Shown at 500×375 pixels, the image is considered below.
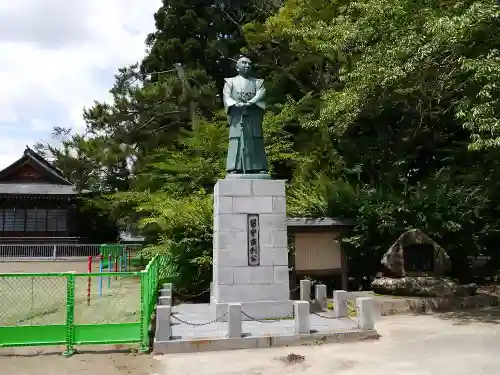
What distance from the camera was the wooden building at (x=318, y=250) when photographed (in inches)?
525

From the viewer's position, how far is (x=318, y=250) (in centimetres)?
1367

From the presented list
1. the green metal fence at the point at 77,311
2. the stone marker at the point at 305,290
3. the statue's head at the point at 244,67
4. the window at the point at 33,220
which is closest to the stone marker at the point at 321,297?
the stone marker at the point at 305,290

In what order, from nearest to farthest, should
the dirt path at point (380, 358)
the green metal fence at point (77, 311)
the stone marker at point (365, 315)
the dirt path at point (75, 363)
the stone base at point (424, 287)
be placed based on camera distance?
the dirt path at point (380, 358) < the dirt path at point (75, 363) < the green metal fence at point (77, 311) < the stone marker at point (365, 315) < the stone base at point (424, 287)

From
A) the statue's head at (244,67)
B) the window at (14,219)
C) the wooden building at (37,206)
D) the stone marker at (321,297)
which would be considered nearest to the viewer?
the statue's head at (244,67)

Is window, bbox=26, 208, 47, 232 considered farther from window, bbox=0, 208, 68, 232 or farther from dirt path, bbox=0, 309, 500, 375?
dirt path, bbox=0, 309, 500, 375

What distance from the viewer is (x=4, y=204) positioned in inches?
1225

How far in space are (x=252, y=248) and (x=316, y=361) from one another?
3.47 metres

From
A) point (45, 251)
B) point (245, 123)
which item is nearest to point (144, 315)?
point (245, 123)

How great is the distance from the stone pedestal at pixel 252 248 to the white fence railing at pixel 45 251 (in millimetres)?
19064

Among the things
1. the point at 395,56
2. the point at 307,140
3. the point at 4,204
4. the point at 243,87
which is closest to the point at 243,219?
the point at 243,87

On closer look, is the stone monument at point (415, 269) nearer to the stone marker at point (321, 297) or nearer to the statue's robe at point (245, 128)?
the stone marker at point (321, 297)

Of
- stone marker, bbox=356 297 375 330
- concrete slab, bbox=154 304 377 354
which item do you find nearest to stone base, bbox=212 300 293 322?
concrete slab, bbox=154 304 377 354

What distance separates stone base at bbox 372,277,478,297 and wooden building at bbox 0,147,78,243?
2379cm

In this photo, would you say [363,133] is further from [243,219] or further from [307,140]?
[243,219]
